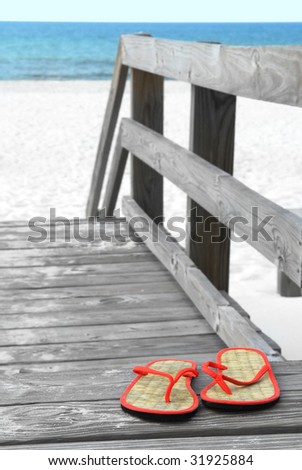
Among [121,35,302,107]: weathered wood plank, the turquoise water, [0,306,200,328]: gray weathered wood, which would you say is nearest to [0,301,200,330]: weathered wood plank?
[0,306,200,328]: gray weathered wood

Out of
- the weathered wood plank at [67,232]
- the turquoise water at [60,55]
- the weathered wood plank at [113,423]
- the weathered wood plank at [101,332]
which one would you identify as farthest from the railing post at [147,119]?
the turquoise water at [60,55]

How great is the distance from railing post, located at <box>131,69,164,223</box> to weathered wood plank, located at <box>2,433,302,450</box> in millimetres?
2775

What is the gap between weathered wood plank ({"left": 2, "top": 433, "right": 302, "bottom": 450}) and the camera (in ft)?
4.38

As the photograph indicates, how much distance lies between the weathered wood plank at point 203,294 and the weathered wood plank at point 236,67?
2.38 feet

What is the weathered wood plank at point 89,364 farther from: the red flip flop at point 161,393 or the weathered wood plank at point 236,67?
the weathered wood plank at point 236,67

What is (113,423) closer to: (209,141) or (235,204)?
(235,204)

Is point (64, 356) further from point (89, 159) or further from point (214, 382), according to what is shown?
point (89, 159)

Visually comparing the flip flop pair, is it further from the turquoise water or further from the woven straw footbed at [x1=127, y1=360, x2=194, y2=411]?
the turquoise water

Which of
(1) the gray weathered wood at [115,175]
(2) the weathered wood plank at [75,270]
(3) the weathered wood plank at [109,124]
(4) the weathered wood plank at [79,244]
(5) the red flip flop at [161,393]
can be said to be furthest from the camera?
(1) the gray weathered wood at [115,175]

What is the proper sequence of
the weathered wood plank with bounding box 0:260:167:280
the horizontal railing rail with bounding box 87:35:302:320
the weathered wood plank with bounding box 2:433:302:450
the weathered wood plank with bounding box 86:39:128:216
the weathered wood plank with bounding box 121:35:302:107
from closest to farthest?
the weathered wood plank with bounding box 2:433:302:450 < the weathered wood plank with bounding box 121:35:302:107 < the horizontal railing rail with bounding box 87:35:302:320 < the weathered wood plank with bounding box 0:260:167:280 < the weathered wood plank with bounding box 86:39:128:216

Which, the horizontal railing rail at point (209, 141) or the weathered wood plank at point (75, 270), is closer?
the horizontal railing rail at point (209, 141)

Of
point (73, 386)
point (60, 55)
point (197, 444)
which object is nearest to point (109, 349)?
point (73, 386)

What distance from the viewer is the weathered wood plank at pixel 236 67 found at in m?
1.81

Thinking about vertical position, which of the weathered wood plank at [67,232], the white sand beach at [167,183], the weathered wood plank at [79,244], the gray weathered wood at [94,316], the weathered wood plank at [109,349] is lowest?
the white sand beach at [167,183]
